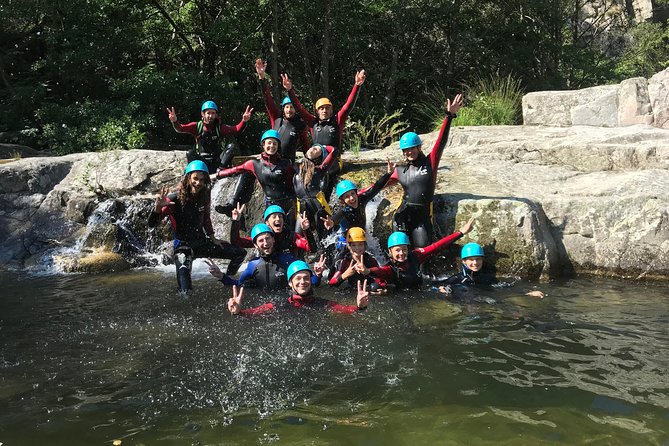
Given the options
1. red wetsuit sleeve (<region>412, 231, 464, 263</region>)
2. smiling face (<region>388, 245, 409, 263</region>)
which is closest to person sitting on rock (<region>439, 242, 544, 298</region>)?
red wetsuit sleeve (<region>412, 231, 464, 263</region>)

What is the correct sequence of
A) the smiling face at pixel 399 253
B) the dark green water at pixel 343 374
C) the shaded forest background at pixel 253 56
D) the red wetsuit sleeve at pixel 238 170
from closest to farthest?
the dark green water at pixel 343 374
the smiling face at pixel 399 253
the red wetsuit sleeve at pixel 238 170
the shaded forest background at pixel 253 56

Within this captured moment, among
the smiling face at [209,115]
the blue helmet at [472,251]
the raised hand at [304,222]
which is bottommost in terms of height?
the blue helmet at [472,251]

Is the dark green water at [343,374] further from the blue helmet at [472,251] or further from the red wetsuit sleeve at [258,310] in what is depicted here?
the blue helmet at [472,251]

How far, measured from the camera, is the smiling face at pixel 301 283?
5.57m

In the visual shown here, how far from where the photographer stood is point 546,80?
17500mm

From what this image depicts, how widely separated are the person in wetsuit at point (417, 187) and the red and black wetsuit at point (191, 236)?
2.26m

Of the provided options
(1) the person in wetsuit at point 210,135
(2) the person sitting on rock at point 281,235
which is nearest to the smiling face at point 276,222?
(2) the person sitting on rock at point 281,235

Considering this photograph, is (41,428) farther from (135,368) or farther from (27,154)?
(27,154)

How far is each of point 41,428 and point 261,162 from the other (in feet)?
16.3

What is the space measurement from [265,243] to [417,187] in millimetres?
2363

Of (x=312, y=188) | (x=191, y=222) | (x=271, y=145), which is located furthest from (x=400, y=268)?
(x=191, y=222)

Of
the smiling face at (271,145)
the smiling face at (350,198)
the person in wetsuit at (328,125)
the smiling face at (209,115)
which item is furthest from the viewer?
the smiling face at (209,115)

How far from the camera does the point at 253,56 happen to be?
56.2 ft

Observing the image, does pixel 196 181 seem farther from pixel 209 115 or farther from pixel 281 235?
pixel 209 115
